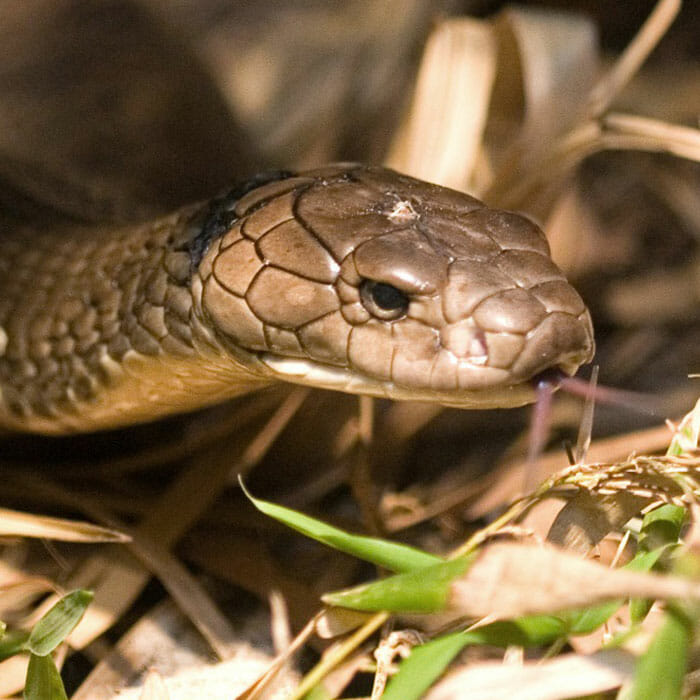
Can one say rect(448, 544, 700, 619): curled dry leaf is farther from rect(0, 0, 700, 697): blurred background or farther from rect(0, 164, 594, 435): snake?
rect(0, 0, 700, 697): blurred background

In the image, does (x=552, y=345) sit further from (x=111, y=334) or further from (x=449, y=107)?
(x=449, y=107)

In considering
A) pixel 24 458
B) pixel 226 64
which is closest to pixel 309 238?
pixel 24 458

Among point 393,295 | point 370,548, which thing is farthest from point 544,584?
point 393,295

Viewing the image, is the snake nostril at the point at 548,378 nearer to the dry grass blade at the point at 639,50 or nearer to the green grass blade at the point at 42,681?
the green grass blade at the point at 42,681

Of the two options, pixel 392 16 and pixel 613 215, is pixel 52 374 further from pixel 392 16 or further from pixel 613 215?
pixel 613 215

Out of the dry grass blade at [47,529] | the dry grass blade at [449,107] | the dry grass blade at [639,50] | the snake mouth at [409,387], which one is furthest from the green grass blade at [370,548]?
the dry grass blade at [639,50]

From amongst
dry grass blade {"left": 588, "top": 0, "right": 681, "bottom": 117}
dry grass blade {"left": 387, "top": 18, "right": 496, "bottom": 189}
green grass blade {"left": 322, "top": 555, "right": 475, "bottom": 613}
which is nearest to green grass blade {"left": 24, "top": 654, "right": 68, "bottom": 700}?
green grass blade {"left": 322, "top": 555, "right": 475, "bottom": 613}
